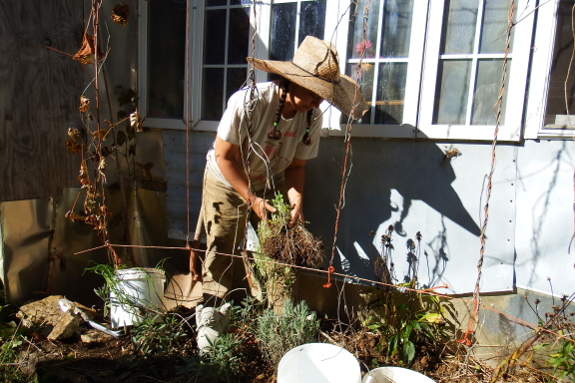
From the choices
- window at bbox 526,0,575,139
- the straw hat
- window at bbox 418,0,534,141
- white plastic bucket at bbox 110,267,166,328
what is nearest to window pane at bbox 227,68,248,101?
the straw hat

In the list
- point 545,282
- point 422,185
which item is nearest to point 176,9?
point 422,185

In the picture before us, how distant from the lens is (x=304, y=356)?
230 centimetres

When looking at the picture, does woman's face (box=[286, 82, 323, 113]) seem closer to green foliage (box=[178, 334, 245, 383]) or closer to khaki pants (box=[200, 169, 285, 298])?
khaki pants (box=[200, 169, 285, 298])

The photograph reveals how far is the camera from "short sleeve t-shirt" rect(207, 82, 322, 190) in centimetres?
271

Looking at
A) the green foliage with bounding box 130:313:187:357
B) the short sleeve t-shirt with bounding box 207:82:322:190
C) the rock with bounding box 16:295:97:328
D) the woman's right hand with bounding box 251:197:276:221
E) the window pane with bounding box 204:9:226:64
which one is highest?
the window pane with bounding box 204:9:226:64

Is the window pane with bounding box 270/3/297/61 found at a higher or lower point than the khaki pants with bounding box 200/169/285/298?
higher

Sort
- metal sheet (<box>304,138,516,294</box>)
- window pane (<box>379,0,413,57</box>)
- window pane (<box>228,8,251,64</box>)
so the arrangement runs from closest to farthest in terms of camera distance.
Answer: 1. metal sheet (<box>304,138,516,294</box>)
2. window pane (<box>379,0,413,57</box>)
3. window pane (<box>228,8,251,64</box>)

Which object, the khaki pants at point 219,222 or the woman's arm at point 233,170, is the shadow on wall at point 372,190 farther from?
the woman's arm at point 233,170

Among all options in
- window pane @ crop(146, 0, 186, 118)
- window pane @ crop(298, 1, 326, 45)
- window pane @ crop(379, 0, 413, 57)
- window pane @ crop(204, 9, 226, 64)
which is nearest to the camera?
window pane @ crop(379, 0, 413, 57)

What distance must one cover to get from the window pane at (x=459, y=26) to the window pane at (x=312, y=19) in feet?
3.13

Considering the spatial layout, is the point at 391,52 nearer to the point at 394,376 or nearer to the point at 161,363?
the point at 394,376

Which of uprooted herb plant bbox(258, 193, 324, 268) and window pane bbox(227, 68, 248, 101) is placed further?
window pane bbox(227, 68, 248, 101)

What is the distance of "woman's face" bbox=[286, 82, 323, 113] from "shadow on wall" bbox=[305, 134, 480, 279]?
0.64 metres

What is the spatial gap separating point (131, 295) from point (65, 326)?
1.75 feet
